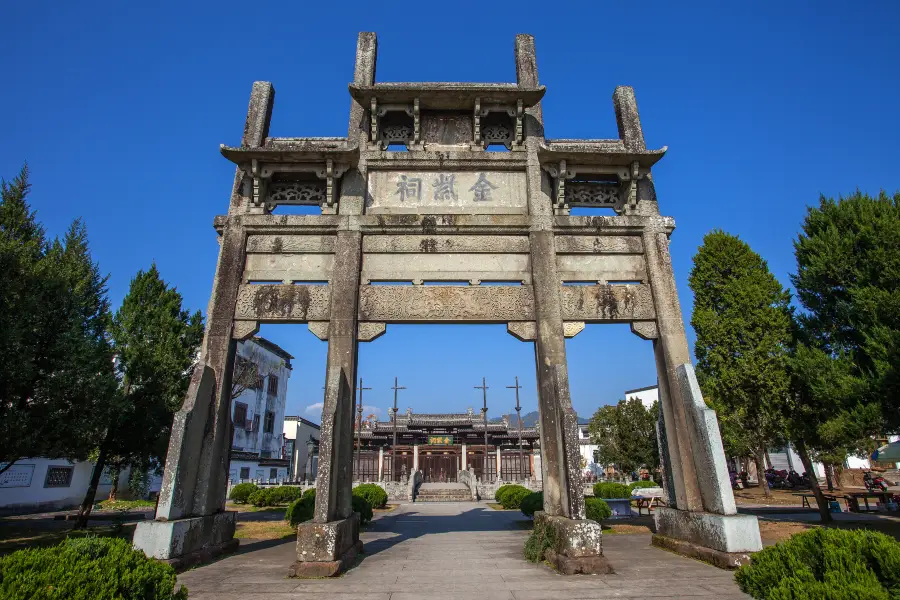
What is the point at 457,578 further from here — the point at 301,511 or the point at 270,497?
the point at 270,497

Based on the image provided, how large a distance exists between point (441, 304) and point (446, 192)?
268 cm

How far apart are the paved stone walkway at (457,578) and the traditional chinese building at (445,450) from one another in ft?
111

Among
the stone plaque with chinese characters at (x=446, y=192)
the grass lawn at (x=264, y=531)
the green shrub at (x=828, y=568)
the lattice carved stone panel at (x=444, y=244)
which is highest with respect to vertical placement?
the stone plaque with chinese characters at (x=446, y=192)

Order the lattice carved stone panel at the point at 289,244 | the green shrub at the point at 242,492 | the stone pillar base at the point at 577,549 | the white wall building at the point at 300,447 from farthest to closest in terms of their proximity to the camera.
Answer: the white wall building at the point at 300,447, the green shrub at the point at 242,492, the lattice carved stone panel at the point at 289,244, the stone pillar base at the point at 577,549

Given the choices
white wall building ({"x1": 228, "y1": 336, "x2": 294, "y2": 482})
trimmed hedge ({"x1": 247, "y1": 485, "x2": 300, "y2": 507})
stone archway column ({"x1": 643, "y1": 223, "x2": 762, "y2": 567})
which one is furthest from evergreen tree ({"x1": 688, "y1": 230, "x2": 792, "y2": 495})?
white wall building ({"x1": 228, "y1": 336, "x2": 294, "y2": 482})

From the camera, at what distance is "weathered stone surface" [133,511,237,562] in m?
7.21

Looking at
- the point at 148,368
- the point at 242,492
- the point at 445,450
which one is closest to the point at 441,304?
the point at 148,368

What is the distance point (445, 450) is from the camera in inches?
1699

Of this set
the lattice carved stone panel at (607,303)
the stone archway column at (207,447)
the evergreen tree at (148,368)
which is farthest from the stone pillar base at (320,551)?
the evergreen tree at (148,368)

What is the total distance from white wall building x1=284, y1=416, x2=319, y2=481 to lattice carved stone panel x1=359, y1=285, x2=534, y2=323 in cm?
4318

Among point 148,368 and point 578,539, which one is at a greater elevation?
point 148,368

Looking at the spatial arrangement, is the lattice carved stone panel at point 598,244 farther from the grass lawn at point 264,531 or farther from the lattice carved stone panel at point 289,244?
the grass lawn at point 264,531

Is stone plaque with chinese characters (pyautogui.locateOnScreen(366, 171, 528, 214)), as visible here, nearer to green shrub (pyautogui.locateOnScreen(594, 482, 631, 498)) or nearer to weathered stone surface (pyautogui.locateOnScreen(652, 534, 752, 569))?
weathered stone surface (pyautogui.locateOnScreen(652, 534, 752, 569))

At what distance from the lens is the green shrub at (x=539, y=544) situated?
8.00m
